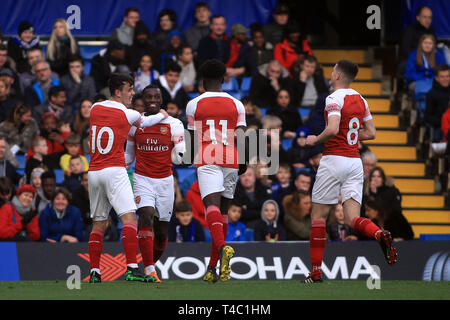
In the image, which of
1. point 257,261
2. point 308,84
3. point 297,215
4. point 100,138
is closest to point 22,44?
point 308,84

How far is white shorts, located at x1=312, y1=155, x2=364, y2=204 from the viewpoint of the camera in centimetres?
967

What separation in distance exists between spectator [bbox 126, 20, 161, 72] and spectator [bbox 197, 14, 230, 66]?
0.77 meters

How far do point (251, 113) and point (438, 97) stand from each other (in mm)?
3255

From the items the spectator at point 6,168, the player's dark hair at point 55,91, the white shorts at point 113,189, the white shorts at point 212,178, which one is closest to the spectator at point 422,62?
the player's dark hair at point 55,91

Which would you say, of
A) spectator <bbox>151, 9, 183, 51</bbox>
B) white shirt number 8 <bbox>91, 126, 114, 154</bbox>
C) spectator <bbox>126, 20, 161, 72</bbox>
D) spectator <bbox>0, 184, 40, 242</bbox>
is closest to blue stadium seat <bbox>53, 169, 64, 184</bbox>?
spectator <bbox>0, 184, 40, 242</bbox>

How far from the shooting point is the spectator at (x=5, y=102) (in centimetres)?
1573

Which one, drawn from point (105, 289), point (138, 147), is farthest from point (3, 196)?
point (105, 289)

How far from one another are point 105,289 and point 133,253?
103 centimetres

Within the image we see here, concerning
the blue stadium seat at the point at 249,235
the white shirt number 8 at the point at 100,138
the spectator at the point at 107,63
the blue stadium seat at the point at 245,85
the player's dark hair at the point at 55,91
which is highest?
the spectator at the point at 107,63

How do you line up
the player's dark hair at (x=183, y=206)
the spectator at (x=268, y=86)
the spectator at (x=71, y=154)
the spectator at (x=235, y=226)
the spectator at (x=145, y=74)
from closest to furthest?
1. the player's dark hair at (x=183, y=206)
2. the spectator at (x=235, y=226)
3. the spectator at (x=71, y=154)
4. the spectator at (x=145, y=74)
5. the spectator at (x=268, y=86)

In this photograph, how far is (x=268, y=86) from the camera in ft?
54.2

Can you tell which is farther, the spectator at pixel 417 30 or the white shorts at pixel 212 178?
the spectator at pixel 417 30

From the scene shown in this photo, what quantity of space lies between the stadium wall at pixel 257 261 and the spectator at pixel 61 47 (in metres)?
4.72

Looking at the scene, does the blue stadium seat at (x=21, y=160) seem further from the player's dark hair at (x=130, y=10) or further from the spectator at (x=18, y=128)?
the player's dark hair at (x=130, y=10)
